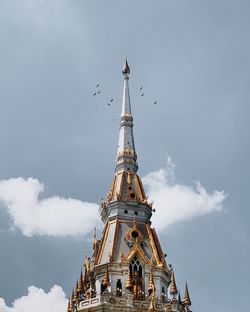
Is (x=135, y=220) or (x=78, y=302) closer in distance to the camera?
(x=78, y=302)

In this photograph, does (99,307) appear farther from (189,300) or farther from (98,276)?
(189,300)

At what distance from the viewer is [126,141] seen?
8544 cm

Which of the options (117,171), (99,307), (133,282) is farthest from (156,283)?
(117,171)

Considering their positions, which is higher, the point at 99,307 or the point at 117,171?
the point at 117,171

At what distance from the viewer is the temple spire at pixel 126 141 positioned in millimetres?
83312

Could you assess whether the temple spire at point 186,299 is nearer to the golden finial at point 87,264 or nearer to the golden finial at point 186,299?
the golden finial at point 186,299

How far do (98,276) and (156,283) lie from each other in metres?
6.80

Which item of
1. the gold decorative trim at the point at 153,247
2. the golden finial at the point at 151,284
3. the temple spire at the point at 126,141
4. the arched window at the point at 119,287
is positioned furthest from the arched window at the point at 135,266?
the temple spire at the point at 126,141

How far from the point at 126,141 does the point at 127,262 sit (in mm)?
19719

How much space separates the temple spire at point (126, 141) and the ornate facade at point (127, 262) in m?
0.13

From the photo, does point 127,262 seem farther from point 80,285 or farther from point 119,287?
point 80,285

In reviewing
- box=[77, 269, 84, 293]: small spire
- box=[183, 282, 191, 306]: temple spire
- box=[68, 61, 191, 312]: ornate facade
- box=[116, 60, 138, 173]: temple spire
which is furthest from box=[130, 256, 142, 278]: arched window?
box=[116, 60, 138, 173]: temple spire

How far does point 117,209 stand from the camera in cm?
7800

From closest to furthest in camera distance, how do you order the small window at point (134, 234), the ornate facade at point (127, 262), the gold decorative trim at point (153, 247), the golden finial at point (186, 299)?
the ornate facade at point (127, 262) < the golden finial at point (186, 299) < the gold decorative trim at point (153, 247) < the small window at point (134, 234)
